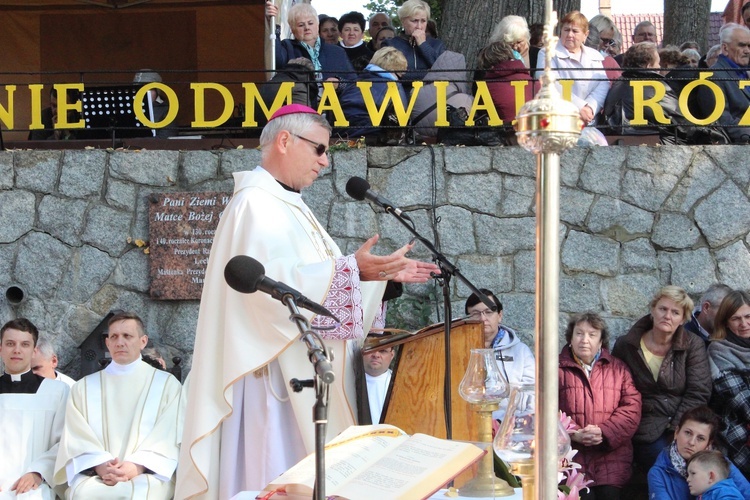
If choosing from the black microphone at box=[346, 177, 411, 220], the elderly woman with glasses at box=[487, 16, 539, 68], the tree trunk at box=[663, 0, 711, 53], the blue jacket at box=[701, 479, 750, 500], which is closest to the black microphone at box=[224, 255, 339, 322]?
the black microphone at box=[346, 177, 411, 220]

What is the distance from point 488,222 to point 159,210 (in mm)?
2262

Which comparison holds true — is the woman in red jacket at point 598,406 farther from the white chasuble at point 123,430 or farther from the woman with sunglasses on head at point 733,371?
the white chasuble at point 123,430

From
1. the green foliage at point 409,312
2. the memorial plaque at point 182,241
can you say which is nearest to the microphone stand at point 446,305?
the green foliage at point 409,312

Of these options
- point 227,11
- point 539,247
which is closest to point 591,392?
point 539,247

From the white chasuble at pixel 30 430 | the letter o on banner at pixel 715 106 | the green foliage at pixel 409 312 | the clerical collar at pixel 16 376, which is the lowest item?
the white chasuble at pixel 30 430

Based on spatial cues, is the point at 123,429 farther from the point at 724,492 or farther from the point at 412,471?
the point at 412,471

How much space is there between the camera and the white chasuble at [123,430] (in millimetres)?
6492

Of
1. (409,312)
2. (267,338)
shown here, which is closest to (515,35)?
(409,312)

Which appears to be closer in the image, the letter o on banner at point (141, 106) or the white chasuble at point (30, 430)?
the white chasuble at point (30, 430)

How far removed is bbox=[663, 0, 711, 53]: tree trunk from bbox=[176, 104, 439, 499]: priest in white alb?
32.2ft

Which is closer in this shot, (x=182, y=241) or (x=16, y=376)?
(x=16, y=376)

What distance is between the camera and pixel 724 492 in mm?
6035

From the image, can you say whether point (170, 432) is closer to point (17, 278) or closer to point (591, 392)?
point (17, 278)

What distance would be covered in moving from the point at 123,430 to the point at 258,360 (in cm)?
276
